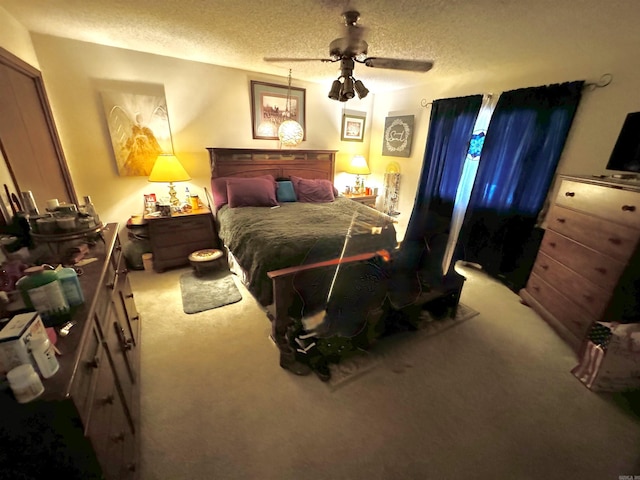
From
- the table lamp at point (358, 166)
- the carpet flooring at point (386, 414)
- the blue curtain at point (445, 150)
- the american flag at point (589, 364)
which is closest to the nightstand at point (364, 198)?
the table lamp at point (358, 166)

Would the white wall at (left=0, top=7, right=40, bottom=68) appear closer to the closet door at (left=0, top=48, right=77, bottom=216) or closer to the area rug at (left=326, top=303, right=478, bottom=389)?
the closet door at (left=0, top=48, right=77, bottom=216)

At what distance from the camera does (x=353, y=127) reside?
4348 mm

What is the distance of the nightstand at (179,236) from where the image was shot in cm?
289

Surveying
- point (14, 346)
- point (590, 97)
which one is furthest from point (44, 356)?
point (590, 97)

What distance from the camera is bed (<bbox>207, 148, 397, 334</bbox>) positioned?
6.46ft

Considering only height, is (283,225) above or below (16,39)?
below

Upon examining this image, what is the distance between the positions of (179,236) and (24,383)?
261 centimetres

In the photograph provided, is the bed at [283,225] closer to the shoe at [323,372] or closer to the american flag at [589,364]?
the shoe at [323,372]

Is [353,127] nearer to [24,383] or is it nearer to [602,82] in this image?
[602,82]

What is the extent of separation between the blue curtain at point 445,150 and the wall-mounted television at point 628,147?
1324 millimetres

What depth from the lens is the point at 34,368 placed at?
65 cm

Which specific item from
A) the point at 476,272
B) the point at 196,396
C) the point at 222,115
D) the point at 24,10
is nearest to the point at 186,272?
the point at 196,396

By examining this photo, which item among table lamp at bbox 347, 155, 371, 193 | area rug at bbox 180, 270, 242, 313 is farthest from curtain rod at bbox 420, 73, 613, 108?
area rug at bbox 180, 270, 242, 313

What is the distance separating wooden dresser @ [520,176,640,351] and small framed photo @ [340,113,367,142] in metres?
2.94
